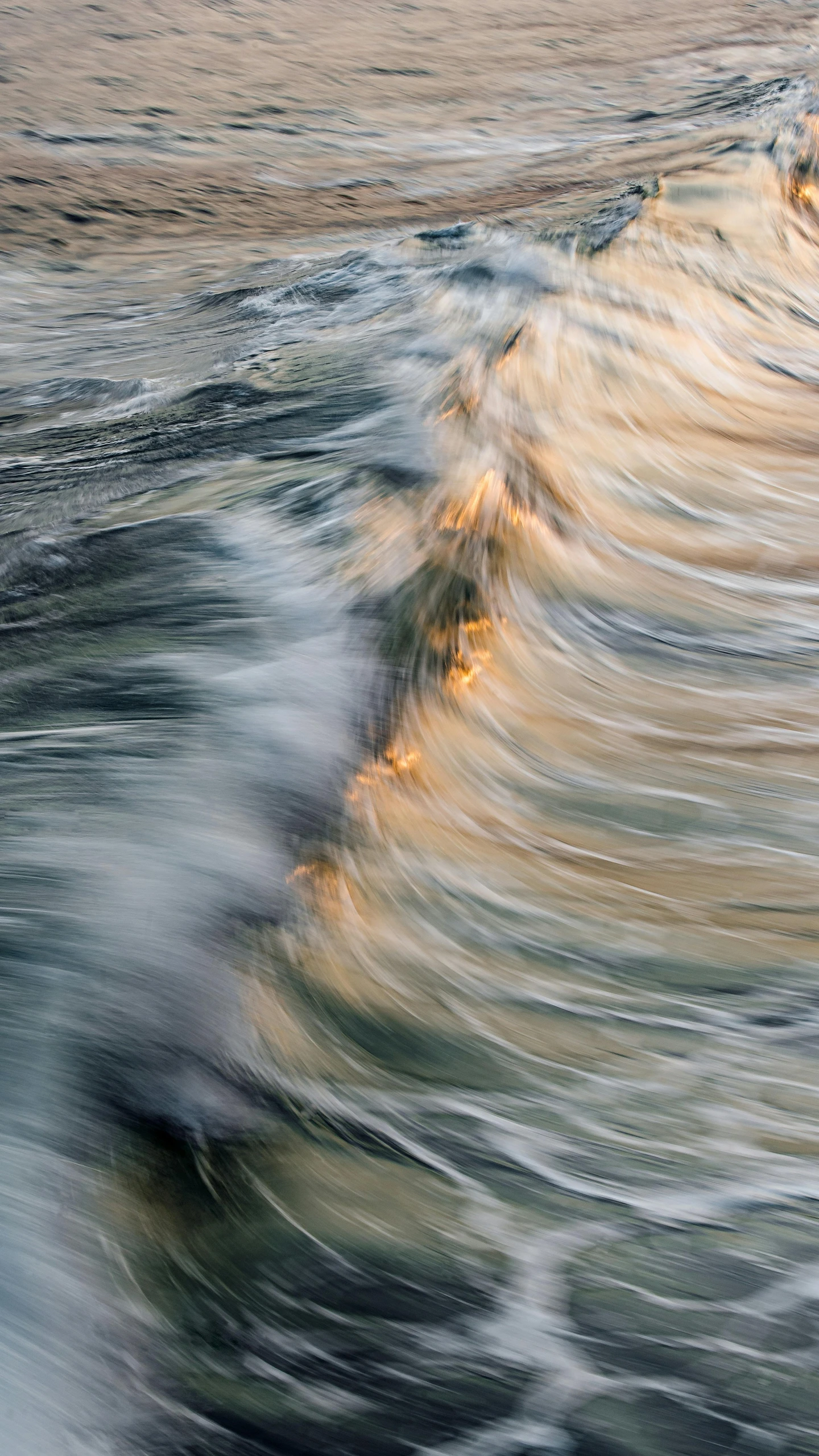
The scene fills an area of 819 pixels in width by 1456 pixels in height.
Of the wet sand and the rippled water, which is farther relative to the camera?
the wet sand

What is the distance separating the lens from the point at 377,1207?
55cm

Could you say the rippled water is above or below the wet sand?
below

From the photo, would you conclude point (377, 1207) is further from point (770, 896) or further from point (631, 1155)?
point (770, 896)

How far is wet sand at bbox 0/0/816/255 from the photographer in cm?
178

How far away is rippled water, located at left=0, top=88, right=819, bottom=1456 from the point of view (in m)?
0.49

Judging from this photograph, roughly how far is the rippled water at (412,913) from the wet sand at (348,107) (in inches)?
25.8

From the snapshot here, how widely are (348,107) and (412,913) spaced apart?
1896 mm

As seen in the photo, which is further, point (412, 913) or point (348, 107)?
point (348, 107)

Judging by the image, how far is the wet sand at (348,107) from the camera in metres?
1.78

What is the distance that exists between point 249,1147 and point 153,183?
1.73 metres

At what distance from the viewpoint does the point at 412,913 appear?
69 cm

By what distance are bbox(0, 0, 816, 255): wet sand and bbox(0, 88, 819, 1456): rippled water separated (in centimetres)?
Result: 66

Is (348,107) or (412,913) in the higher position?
(348,107)

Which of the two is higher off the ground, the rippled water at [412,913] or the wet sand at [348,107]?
the wet sand at [348,107]
